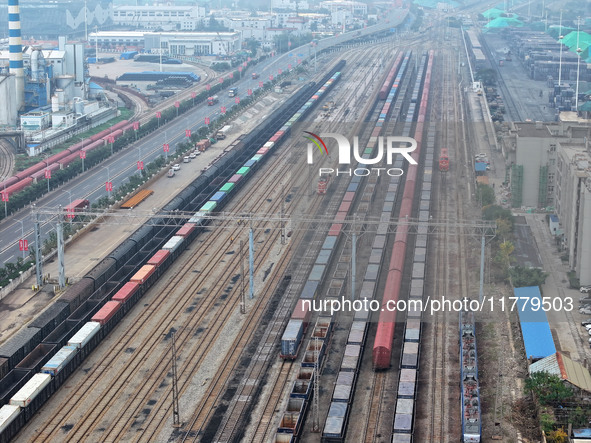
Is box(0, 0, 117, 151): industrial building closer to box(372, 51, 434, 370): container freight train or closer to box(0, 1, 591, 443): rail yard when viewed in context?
box(0, 1, 591, 443): rail yard

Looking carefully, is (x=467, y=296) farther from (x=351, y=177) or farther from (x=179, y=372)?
(x=351, y=177)

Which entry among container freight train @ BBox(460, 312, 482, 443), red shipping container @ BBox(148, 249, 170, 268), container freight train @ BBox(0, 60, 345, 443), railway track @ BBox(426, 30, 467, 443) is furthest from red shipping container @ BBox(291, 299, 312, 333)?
red shipping container @ BBox(148, 249, 170, 268)

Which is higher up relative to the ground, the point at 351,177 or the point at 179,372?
the point at 351,177

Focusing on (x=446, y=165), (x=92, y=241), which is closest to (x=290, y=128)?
(x=446, y=165)

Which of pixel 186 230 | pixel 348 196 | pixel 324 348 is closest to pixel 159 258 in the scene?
pixel 186 230

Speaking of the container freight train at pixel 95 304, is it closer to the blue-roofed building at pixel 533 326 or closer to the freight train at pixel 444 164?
the freight train at pixel 444 164

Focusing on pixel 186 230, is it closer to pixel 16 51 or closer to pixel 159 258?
pixel 159 258
